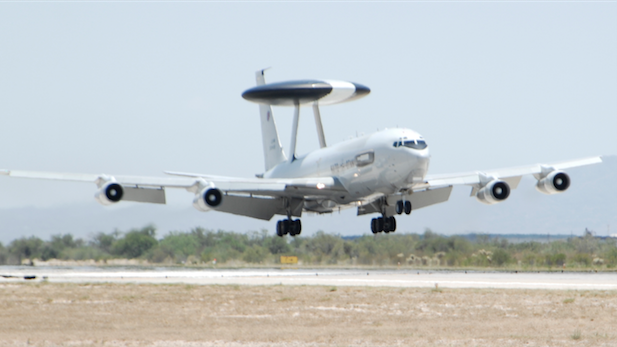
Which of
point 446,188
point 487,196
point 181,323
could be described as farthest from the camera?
point 446,188

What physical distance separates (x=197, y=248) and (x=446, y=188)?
66.0 m

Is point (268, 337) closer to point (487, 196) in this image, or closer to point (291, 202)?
point (487, 196)

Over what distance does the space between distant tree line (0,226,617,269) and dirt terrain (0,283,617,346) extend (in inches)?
1615

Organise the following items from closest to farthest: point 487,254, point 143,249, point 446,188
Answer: point 446,188 → point 487,254 → point 143,249

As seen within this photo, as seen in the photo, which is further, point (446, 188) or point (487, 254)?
point (487, 254)

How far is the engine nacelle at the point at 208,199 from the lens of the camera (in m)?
45.8

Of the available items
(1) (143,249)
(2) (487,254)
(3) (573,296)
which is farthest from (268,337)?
(1) (143,249)

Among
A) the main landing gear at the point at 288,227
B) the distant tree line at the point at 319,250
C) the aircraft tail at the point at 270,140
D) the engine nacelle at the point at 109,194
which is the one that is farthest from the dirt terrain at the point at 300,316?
the distant tree line at the point at 319,250

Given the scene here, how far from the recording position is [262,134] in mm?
74938

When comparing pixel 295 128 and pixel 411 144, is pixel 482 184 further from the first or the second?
pixel 295 128

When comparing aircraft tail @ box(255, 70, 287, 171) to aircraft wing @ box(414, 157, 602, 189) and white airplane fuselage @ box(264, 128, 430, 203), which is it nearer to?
white airplane fuselage @ box(264, 128, 430, 203)

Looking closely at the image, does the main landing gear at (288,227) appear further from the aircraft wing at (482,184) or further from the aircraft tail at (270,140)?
the aircraft tail at (270,140)

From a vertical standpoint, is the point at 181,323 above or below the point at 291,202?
below

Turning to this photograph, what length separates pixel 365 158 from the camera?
45906 mm
